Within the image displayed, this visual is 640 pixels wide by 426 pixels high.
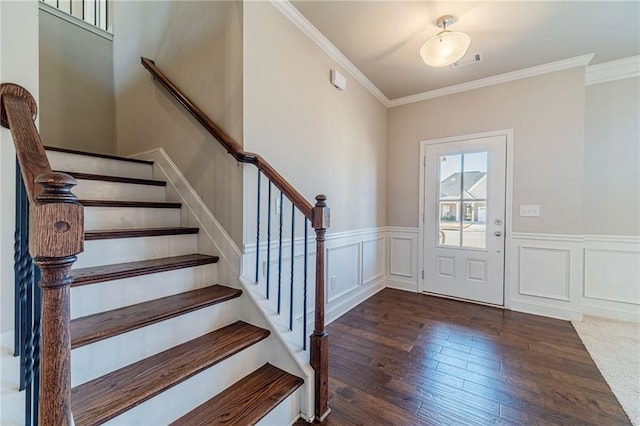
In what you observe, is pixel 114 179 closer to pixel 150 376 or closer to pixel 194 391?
pixel 150 376

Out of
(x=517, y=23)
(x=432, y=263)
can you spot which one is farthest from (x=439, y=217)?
(x=517, y=23)

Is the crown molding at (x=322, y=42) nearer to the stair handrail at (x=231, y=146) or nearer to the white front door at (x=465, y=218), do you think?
the stair handrail at (x=231, y=146)

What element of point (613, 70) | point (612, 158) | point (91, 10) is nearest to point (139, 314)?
point (91, 10)

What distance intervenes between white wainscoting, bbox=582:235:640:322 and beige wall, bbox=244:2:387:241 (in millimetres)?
2332

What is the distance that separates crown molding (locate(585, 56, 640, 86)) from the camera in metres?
2.81

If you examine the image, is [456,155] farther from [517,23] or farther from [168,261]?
[168,261]

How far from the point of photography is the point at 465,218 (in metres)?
3.38

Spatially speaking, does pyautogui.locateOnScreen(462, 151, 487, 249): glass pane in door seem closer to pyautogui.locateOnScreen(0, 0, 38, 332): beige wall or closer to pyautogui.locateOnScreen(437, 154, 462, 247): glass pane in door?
pyautogui.locateOnScreen(437, 154, 462, 247): glass pane in door

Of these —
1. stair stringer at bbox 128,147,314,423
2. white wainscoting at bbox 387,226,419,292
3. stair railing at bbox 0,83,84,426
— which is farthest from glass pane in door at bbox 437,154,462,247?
stair railing at bbox 0,83,84,426

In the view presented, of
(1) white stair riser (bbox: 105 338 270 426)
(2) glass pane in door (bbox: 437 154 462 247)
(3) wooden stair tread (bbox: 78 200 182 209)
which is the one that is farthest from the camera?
(2) glass pane in door (bbox: 437 154 462 247)

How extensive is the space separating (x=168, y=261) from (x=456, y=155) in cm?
330

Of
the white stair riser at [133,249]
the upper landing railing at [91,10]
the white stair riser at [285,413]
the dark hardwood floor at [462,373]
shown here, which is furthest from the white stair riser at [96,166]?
the dark hardwood floor at [462,373]

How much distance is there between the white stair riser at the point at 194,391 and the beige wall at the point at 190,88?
0.71 meters

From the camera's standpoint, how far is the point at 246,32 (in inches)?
72.9
